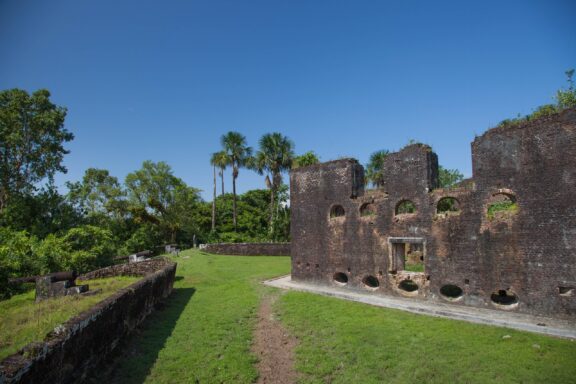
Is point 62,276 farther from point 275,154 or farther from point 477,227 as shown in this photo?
point 275,154

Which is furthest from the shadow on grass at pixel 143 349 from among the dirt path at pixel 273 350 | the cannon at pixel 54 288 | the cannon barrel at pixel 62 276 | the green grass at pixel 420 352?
the cannon barrel at pixel 62 276

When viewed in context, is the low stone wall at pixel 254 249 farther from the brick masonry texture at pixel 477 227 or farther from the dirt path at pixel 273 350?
the dirt path at pixel 273 350

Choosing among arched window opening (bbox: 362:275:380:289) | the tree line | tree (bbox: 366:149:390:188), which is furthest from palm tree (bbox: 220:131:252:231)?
arched window opening (bbox: 362:275:380:289)

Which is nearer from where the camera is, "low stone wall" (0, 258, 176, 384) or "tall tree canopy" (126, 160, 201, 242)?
"low stone wall" (0, 258, 176, 384)

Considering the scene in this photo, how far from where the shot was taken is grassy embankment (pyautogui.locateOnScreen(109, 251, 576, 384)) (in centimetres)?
702

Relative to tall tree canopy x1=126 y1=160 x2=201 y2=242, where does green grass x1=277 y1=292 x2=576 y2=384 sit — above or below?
below

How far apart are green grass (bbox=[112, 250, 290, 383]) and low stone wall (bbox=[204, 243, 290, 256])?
620 inches

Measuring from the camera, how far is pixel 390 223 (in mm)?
14031

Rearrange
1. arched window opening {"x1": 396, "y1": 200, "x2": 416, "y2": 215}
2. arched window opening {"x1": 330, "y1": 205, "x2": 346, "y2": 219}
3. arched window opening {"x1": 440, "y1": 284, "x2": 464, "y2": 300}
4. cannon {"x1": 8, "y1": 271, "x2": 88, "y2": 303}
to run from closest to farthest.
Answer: cannon {"x1": 8, "y1": 271, "x2": 88, "y2": 303} < arched window opening {"x1": 440, "y1": 284, "x2": 464, "y2": 300} < arched window opening {"x1": 396, "y1": 200, "x2": 416, "y2": 215} < arched window opening {"x1": 330, "y1": 205, "x2": 346, "y2": 219}

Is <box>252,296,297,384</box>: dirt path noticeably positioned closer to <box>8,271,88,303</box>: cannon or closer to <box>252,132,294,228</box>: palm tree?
<box>8,271,88,303</box>: cannon

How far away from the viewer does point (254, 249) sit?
33.1 metres

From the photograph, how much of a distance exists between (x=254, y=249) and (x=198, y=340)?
2404 cm

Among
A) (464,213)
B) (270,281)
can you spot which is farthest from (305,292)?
(464,213)

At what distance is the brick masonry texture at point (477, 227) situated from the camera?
401 inches
